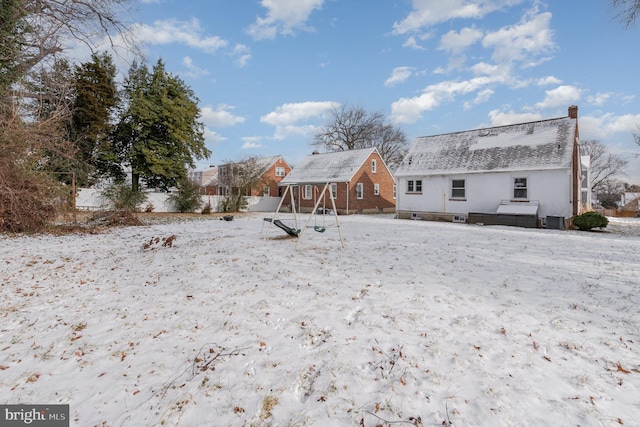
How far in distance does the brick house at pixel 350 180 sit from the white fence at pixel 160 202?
150 inches

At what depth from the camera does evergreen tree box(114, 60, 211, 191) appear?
25.4 metres

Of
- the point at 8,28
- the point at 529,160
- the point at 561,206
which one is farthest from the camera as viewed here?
the point at 529,160

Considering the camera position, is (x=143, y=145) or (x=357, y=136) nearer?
(x=143, y=145)

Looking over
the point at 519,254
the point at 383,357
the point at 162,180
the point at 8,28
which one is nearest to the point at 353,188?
the point at 162,180

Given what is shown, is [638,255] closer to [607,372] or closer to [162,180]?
[607,372]

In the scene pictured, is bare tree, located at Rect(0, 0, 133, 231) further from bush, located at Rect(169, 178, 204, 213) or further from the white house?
the white house

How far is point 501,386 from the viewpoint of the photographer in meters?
2.76

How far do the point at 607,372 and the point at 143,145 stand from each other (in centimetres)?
2952

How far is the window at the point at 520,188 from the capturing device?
16.7 m

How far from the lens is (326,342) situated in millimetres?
3535

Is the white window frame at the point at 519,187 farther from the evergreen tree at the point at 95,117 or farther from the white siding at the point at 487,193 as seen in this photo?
the evergreen tree at the point at 95,117

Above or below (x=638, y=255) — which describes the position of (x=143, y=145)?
above

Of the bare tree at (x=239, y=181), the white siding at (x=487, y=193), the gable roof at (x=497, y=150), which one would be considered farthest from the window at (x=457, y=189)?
the bare tree at (x=239, y=181)

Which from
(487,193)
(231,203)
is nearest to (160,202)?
(231,203)
